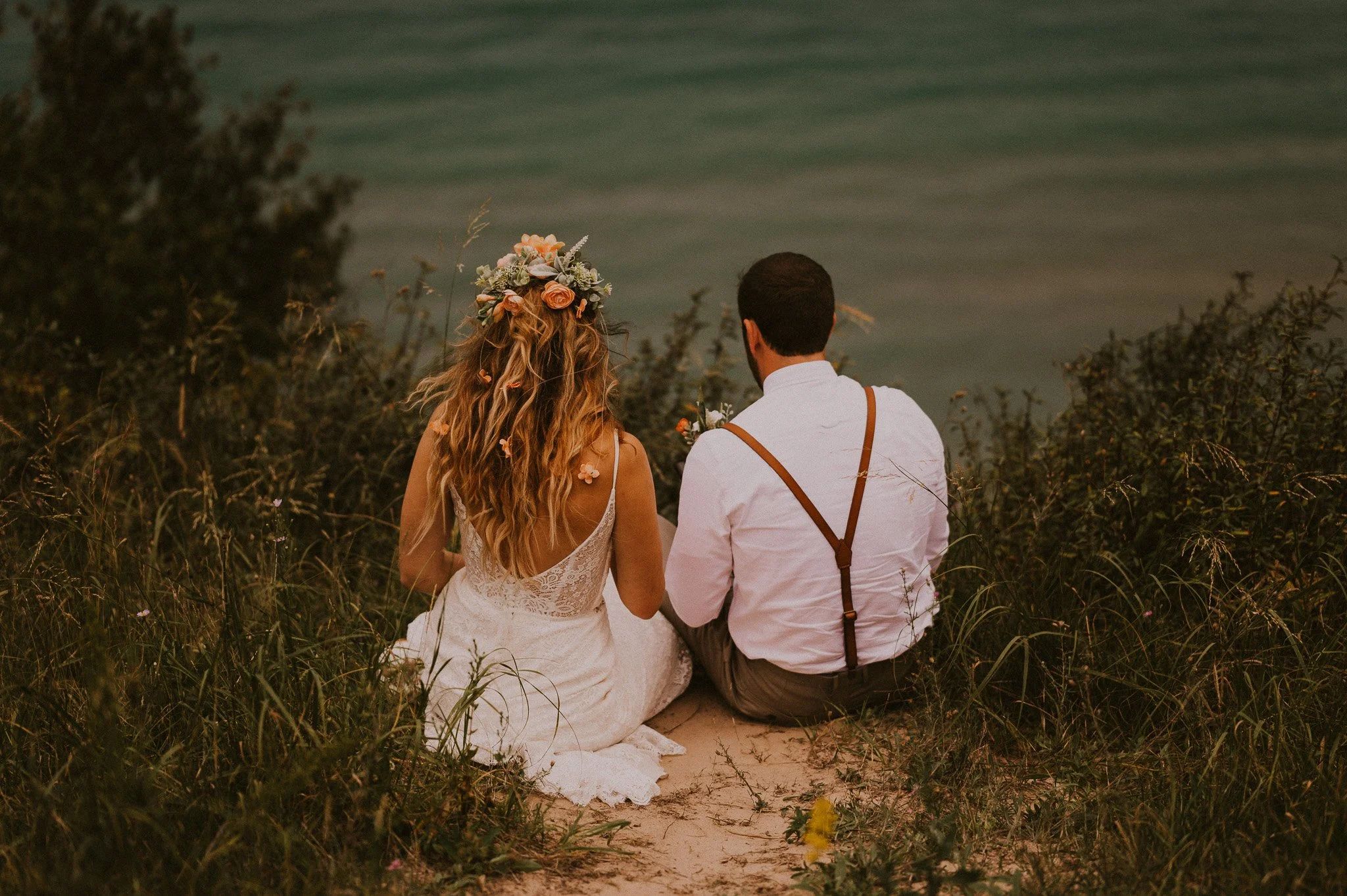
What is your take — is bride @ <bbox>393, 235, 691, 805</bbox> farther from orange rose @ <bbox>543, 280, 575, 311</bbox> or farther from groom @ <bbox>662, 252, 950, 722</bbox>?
groom @ <bbox>662, 252, 950, 722</bbox>

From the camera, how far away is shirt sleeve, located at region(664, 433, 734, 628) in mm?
3373

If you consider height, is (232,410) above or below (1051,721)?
above

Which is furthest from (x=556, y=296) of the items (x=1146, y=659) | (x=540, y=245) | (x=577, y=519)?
(x=1146, y=659)

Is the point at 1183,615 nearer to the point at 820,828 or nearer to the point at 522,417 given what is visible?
the point at 820,828

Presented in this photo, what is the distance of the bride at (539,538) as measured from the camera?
10.2 ft

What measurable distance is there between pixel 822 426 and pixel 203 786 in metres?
1.88

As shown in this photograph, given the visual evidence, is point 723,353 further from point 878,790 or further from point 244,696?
point 244,696

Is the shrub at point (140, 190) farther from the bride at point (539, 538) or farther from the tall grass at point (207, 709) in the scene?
the bride at point (539, 538)

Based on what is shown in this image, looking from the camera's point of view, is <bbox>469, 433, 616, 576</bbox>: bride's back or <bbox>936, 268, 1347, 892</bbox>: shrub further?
<bbox>469, 433, 616, 576</bbox>: bride's back

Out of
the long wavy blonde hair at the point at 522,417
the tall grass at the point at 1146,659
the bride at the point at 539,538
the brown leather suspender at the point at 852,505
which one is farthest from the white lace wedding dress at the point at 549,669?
the tall grass at the point at 1146,659

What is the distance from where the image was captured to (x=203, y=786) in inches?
101

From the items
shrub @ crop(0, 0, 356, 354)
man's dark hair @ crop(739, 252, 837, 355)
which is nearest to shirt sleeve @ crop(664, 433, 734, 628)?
man's dark hair @ crop(739, 252, 837, 355)

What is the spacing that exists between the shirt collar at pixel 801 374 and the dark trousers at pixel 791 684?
2.50 feet

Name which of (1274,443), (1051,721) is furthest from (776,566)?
(1274,443)
